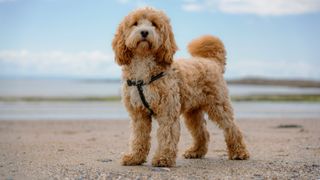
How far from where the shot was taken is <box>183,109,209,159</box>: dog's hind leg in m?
9.54

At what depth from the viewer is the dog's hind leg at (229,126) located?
29.7 feet

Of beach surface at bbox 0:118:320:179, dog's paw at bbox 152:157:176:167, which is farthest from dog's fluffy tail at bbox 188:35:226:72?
dog's paw at bbox 152:157:176:167

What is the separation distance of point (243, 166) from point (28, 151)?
3932mm

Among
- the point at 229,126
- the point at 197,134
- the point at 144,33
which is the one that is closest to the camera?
the point at 144,33

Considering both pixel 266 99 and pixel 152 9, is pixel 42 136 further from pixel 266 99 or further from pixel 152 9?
pixel 266 99

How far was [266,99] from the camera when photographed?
32938 mm

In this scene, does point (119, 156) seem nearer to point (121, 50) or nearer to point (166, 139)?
point (166, 139)

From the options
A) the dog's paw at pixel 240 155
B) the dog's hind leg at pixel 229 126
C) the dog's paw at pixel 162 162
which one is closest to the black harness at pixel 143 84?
the dog's paw at pixel 162 162

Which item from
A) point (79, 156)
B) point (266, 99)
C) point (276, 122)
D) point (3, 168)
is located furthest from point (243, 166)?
point (266, 99)

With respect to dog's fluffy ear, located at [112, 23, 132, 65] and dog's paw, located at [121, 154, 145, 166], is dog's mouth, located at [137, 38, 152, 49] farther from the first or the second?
dog's paw, located at [121, 154, 145, 166]

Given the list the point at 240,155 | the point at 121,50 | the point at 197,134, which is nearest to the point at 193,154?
the point at 197,134

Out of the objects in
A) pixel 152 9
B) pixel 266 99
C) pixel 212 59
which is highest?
pixel 152 9

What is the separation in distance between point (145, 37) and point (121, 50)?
1.81ft

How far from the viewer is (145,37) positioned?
7.36 meters
